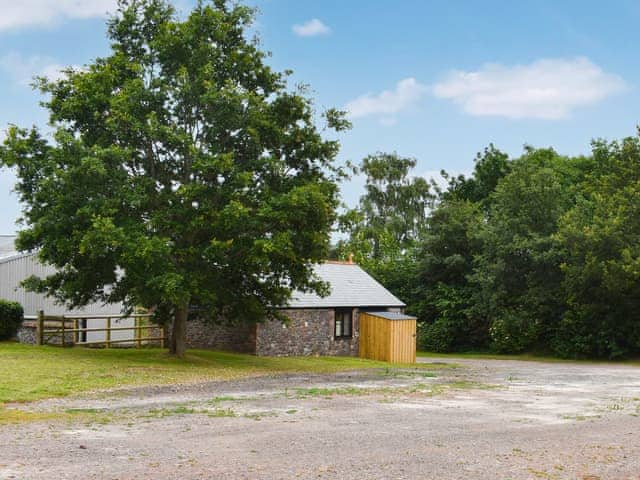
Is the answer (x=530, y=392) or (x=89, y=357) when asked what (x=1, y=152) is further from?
(x=530, y=392)

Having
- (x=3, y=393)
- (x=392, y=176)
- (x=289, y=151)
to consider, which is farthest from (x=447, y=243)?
(x=3, y=393)

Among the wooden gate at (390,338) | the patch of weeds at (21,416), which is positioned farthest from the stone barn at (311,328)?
the patch of weeds at (21,416)

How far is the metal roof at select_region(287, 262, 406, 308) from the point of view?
117 feet

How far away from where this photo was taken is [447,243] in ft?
162

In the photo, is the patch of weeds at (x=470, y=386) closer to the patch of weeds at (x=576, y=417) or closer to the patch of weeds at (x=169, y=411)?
the patch of weeds at (x=576, y=417)

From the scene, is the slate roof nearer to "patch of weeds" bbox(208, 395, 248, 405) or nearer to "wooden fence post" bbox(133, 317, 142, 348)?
"wooden fence post" bbox(133, 317, 142, 348)

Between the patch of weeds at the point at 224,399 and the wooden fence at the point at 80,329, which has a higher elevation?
the wooden fence at the point at 80,329

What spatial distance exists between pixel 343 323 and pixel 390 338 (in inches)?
106

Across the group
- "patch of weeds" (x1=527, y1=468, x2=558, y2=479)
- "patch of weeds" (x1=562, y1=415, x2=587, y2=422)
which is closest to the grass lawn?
"patch of weeds" (x1=562, y1=415, x2=587, y2=422)

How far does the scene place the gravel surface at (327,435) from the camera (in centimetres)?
923

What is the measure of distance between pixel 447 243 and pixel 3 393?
3628 cm

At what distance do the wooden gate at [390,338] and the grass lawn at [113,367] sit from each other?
318 centimetres

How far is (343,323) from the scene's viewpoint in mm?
37031

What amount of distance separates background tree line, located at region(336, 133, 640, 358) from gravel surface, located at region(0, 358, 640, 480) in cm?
1111
